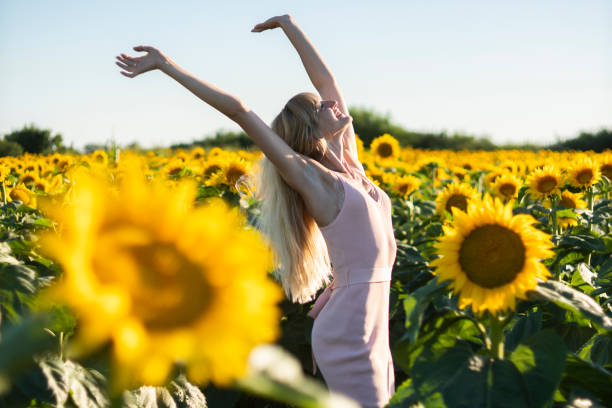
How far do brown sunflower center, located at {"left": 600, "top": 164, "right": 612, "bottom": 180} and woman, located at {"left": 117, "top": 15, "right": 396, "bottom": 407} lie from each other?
2.71m

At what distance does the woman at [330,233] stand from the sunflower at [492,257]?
86cm

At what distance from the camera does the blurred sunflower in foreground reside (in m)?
0.55

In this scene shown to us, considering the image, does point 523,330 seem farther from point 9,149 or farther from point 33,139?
point 33,139

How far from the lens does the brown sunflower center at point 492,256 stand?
145cm

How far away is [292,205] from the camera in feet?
8.71

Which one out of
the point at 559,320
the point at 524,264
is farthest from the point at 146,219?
the point at 559,320

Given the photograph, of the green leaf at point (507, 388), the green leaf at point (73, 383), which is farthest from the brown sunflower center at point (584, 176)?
the green leaf at point (73, 383)

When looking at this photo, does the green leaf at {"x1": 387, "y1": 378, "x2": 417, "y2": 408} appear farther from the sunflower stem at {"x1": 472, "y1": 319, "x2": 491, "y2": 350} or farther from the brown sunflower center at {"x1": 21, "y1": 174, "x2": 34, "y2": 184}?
the brown sunflower center at {"x1": 21, "y1": 174, "x2": 34, "y2": 184}

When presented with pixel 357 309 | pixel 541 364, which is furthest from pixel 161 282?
pixel 357 309

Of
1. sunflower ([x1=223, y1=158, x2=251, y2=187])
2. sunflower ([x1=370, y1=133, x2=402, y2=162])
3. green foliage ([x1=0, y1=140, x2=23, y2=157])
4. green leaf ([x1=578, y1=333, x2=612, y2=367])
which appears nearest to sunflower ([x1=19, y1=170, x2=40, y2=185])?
sunflower ([x1=223, y1=158, x2=251, y2=187])

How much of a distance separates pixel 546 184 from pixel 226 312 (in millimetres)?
3809

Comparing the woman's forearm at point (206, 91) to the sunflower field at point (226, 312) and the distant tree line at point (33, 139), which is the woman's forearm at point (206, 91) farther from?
the distant tree line at point (33, 139)

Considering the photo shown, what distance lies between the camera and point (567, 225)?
4242 mm

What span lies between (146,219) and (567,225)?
422 centimetres
